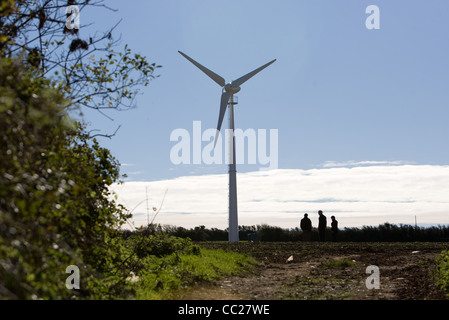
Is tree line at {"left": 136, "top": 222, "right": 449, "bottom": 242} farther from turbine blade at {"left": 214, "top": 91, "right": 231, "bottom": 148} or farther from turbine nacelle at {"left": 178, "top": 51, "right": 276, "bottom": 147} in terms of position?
turbine nacelle at {"left": 178, "top": 51, "right": 276, "bottom": 147}

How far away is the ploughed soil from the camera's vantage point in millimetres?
11219

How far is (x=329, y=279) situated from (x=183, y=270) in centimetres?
409

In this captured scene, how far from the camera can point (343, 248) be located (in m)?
23.4

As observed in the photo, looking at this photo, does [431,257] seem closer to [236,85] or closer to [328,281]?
[328,281]

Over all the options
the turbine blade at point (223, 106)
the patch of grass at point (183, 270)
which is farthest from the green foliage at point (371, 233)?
the patch of grass at point (183, 270)

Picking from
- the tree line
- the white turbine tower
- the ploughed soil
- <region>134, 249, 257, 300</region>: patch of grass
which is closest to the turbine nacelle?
the white turbine tower

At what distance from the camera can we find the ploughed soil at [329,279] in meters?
11.2

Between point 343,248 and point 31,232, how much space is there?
765 inches

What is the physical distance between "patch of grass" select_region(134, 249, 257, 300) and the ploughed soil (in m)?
0.37

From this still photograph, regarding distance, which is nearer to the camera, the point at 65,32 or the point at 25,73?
the point at 25,73

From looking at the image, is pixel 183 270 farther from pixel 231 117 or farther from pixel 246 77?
pixel 246 77

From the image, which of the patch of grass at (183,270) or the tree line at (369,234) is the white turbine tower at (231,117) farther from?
the patch of grass at (183,270)
